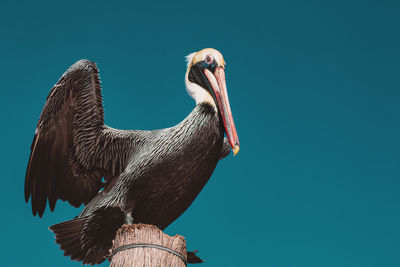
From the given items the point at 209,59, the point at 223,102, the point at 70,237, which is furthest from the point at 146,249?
the point at 209,59

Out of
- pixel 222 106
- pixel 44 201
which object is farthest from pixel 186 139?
pixel 44 201

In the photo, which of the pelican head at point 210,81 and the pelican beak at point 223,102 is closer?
the pelican beak at point 223,102

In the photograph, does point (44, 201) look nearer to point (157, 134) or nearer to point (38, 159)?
point (38, 159)

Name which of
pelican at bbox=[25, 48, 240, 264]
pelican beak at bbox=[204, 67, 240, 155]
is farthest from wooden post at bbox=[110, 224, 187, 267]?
pelican beak at bbox=[204, 67, 240, 155]

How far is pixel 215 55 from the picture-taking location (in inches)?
161

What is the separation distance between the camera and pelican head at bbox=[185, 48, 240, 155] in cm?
377

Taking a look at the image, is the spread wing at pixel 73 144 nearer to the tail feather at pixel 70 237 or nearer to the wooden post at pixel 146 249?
the tail feather at pixel 70 237

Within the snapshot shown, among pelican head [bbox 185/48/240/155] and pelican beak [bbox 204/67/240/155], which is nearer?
pelican beak [bbox 204/67/240/155]

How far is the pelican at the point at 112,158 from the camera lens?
11.8 ft

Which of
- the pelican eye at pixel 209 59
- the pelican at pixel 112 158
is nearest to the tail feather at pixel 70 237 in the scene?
the pelican at pixel 112 158

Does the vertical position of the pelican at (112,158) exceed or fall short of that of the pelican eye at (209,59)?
it falls short

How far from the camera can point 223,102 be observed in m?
3.81

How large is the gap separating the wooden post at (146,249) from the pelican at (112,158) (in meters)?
0.67

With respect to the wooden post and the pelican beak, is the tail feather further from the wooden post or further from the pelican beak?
the pelican beak
